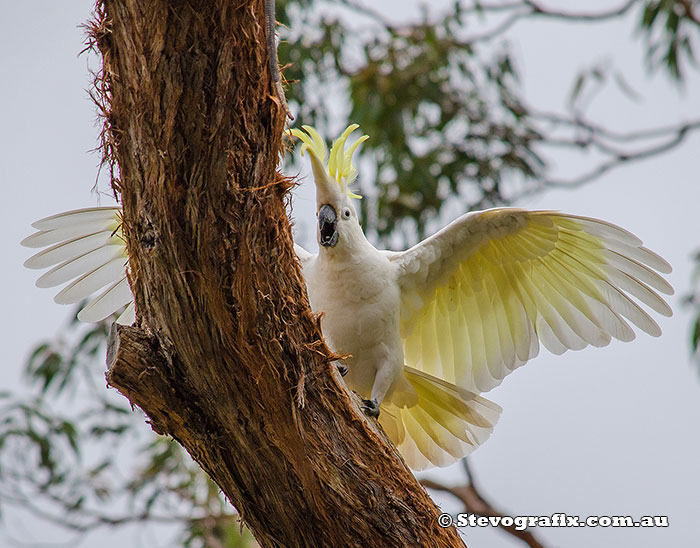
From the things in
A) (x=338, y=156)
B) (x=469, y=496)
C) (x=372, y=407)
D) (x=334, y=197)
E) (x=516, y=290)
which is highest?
(x=338, y=156)

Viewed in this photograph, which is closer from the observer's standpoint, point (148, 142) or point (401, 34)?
point (148, 142)

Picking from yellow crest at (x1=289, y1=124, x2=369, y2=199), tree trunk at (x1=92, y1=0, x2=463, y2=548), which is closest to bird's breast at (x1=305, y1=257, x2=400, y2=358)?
yellow crest at (x1=289, y1=124, x2=369, y2=199)

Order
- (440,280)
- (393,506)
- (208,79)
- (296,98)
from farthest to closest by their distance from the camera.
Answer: (296,98), (440,280), (393,506), (208,79)

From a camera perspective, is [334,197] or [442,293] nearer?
[334,197]

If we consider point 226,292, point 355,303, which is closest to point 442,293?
point 355,303

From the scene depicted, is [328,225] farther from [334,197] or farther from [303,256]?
[303,256]

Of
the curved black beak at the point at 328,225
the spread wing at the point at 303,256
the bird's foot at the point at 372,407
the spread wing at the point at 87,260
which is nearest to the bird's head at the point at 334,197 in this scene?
the curved black beak at the point at 328,225

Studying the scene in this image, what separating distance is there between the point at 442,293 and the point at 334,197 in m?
0.52

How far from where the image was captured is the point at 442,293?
252cm

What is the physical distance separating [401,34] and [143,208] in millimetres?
3846

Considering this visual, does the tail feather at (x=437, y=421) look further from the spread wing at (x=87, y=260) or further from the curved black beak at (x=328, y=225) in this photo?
the spread wing at (x=87, y=260)

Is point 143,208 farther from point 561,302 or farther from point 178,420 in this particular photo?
point 561,302

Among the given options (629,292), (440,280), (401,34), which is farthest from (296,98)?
(629,292)

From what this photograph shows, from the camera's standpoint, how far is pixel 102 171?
5.42 ft
